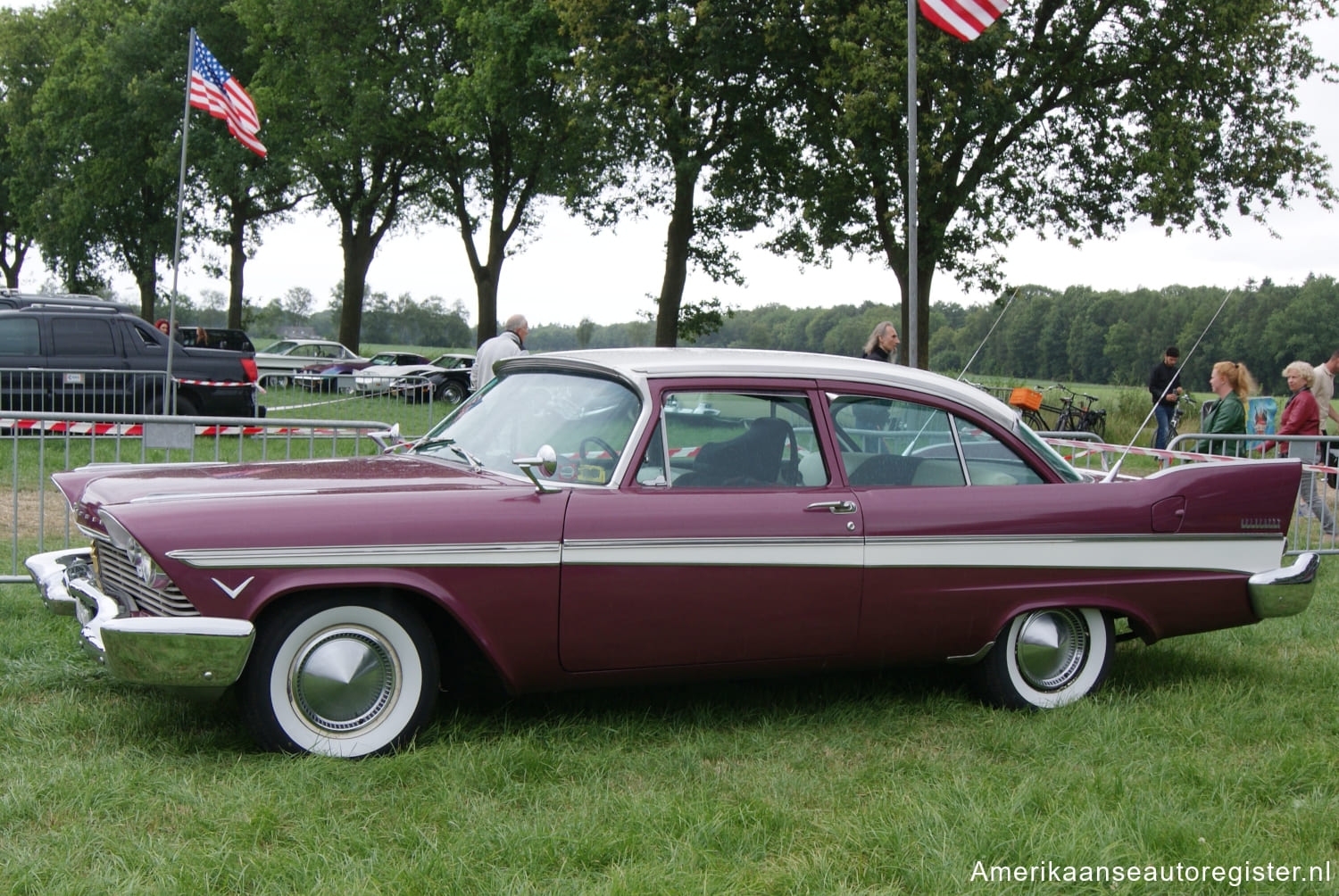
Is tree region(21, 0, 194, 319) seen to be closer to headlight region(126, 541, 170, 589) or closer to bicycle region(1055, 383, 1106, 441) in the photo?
bicycle region(1055, 383, 1106, 441)

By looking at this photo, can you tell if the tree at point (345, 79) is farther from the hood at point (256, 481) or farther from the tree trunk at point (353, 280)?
the hood at point (256, 481)

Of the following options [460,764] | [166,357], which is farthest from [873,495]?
[166,357]

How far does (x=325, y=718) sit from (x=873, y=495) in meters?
2.17

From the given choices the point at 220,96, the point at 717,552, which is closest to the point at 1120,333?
the point at 717,552

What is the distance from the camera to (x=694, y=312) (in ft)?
102

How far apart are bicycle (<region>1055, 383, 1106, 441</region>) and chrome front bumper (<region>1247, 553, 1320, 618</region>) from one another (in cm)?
1726

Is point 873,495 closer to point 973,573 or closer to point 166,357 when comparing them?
point 973,573

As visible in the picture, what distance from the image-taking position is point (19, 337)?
15695mm

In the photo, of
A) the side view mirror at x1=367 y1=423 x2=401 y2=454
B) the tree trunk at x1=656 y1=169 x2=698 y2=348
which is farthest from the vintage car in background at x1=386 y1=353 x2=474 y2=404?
the side view mirror at x1=367 y1=423 x2=401 y2=454

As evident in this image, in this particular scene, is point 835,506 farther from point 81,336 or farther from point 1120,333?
point 81,336

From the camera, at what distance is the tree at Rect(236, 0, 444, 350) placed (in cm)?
3162

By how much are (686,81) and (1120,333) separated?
52.4ft

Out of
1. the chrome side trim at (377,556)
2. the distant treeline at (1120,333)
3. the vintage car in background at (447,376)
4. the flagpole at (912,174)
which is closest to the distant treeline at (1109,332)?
the distant treeline at (1120,333)

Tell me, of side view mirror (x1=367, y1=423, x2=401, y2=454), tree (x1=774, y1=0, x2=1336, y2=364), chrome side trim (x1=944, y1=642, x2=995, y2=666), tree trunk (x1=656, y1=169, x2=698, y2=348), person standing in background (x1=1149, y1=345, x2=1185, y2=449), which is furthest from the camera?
tree trunk (x1=656, y1=169, x2=698, y2=348)
